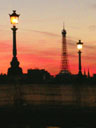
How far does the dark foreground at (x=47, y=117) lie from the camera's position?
25.1 m

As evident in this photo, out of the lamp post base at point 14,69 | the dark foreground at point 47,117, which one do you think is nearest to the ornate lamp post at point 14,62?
the lamp post base at point 14,69

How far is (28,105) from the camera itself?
27.4 m

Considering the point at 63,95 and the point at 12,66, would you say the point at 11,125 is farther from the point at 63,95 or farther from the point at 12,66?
the point at 63,95

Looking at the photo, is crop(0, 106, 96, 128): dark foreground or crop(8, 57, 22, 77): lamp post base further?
crop(8, 57, 22, 77): lamp post base

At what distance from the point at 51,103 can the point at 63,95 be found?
2.99 feet

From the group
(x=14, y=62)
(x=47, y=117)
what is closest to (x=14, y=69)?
A: (x=14, y=62)

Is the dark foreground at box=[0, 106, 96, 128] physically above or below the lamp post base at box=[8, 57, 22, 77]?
below

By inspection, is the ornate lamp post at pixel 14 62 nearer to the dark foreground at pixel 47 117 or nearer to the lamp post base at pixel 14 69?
the lamp post base at pixel 14 69

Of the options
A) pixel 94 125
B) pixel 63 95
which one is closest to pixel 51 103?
pixel 63 95

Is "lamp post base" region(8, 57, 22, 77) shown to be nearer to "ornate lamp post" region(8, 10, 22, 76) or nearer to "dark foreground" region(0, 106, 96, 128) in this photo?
"ornate lamp post" region(8, 10, 22, 76)

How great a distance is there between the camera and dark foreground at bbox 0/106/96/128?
2508 centimetres

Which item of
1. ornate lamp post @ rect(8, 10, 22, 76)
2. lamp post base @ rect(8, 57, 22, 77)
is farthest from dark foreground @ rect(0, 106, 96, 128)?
ornate lamp post @ rect(8, 10, 22, 76)

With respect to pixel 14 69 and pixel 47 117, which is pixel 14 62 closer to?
pixel 14 69

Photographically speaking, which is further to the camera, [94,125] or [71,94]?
[71,94]
